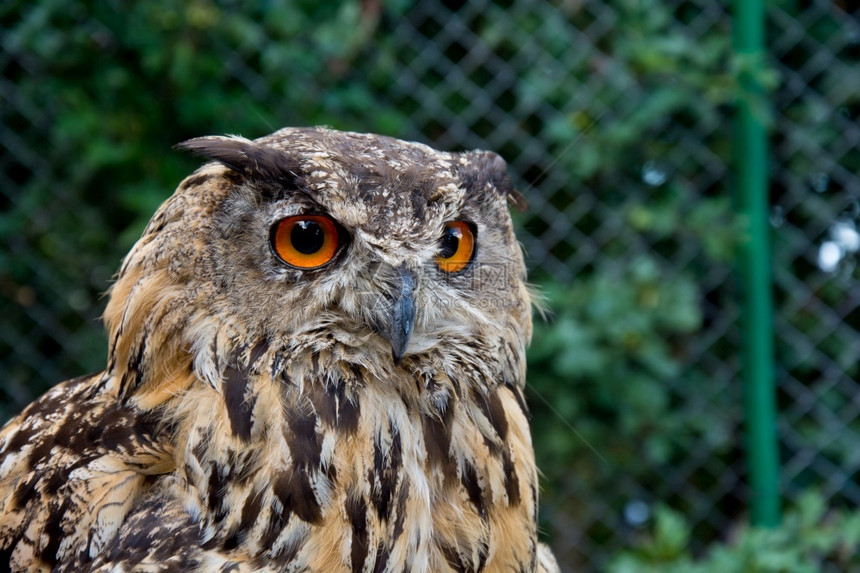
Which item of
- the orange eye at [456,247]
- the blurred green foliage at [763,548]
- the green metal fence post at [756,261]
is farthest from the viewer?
the green metal fence post at [756,261]

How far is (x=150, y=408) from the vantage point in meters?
1.25

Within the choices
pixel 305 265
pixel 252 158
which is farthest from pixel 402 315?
pixel 252 158

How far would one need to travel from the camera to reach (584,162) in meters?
2.64

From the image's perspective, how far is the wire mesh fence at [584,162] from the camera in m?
2.63

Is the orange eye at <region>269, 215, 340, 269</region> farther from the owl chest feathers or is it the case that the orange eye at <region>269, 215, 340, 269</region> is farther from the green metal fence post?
the green metal fence post

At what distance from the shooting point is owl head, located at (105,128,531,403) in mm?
1188

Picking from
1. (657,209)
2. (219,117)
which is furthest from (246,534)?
(657,209)

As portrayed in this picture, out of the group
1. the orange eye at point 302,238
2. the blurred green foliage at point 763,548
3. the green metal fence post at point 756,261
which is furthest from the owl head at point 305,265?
the green metal fence post at point 756,261

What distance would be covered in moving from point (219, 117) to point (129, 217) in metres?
0.45

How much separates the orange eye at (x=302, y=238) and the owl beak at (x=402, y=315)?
110mm

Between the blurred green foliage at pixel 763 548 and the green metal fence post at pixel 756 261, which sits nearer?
the blurred green foliage at pixel 763 548

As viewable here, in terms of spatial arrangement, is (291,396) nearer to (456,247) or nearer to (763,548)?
(456,247)

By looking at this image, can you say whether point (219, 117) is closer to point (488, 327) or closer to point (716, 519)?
point (488, 327)

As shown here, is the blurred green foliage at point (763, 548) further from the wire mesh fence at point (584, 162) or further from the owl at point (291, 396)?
the owl at point (291, 396)
